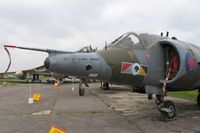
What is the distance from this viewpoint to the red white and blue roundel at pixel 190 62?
28.9 ft

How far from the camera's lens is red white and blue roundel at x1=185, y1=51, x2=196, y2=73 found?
8820 mm

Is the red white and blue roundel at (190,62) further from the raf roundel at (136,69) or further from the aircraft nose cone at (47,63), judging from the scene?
the aircraft nose cone at (47,63)

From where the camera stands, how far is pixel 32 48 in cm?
788

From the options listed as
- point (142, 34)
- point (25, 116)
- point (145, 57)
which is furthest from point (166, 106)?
point (25, 116)

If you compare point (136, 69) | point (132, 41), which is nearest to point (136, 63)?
point (136, 69)

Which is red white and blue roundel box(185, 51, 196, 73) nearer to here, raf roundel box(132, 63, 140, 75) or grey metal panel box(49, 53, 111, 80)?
raf roundel box(132, 63, 140, 75)

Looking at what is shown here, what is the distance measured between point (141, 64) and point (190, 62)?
1.49 meters

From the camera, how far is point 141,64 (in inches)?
341

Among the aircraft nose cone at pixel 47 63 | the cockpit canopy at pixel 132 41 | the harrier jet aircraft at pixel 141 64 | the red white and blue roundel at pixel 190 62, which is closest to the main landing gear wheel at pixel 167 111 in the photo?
the harrier jet aircraft at pixel 141 64

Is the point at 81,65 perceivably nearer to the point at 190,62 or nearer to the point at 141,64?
the point at 141,64

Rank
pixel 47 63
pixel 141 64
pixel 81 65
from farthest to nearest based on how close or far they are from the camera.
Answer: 1. pixel 141 64
2. pixel 81 65
3. pixel 47 63

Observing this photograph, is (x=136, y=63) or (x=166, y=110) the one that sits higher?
(x=136, y=63)

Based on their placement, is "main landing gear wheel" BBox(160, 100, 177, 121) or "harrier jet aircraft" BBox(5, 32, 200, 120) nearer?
"harrier jet aircraft" BBox(5, 32, 200, 120)

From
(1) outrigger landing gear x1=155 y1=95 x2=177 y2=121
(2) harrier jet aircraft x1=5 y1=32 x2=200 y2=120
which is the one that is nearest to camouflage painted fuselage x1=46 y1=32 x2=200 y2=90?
(2) harrier jet aircraft x1=5 y1=32 x2=200 y2=120
